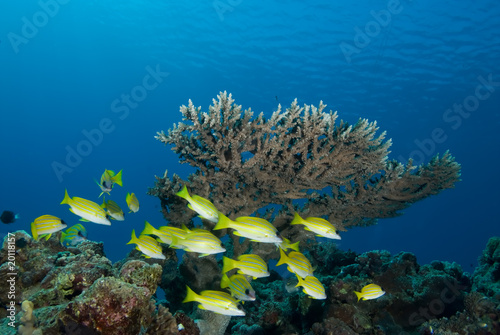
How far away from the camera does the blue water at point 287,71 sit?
27.6m

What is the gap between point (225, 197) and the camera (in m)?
6.00

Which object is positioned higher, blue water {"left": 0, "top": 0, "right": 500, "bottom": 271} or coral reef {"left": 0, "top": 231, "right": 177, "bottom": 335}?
blue water {"left": 0, "top": 0, "right": 500, "bottom": 271}

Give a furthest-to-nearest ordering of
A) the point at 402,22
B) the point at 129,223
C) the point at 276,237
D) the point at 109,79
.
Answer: the point at 129,223 → the point at 109,79 → the point at 402,22 → the point at 276,237

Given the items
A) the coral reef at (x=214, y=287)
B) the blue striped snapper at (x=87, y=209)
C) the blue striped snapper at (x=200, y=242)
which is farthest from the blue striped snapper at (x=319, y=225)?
the blue striped snapper at (x=87, y=209)

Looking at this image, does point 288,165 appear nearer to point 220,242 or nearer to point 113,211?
point 220,242

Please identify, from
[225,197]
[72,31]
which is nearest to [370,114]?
[225,197]

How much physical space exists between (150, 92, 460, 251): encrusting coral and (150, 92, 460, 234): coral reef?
0.02 metres

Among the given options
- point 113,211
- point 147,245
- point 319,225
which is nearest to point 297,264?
point 319,225

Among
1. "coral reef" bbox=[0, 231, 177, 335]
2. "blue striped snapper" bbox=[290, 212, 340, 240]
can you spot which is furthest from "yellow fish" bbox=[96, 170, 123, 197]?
"blue striped snapper" bbox=[290, 212, 340, 240]

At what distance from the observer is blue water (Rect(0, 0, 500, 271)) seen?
2764cm

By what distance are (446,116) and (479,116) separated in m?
4.05

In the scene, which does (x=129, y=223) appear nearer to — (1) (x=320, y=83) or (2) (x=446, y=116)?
(1) (x=320, y=83)

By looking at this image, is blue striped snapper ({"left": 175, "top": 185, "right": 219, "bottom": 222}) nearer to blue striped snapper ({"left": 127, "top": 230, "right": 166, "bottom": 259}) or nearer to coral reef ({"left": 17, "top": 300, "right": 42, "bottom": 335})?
blue striped snapper ({"left": 127, "top": 230, "right": 166, "bottom": 259})

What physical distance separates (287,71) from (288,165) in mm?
34019
